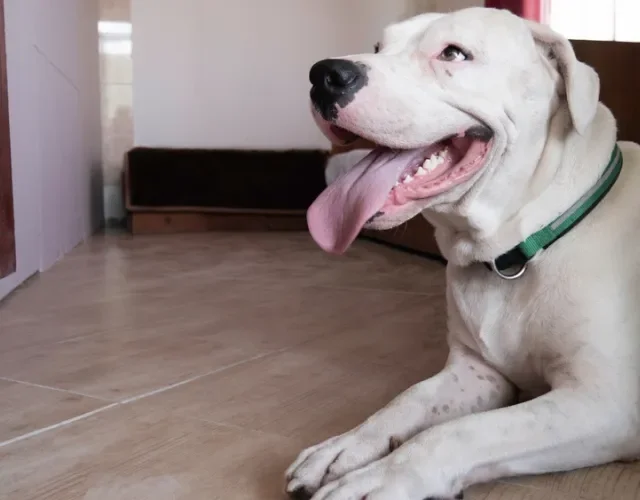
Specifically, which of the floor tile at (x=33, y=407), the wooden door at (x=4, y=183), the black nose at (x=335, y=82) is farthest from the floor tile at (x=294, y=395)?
the wooden door at (x=4, y=183)

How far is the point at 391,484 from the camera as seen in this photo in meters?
0.90

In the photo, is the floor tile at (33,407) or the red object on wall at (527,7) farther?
the red object on wall at (527,7)

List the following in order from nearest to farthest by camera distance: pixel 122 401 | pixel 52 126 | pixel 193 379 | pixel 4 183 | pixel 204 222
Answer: pixel 122 401 → pixel 193 379 → pixel 4 183 → pixel 52 126 → pixel 204 222

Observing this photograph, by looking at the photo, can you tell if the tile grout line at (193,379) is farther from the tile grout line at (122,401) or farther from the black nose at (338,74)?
the black nose at (338,74)

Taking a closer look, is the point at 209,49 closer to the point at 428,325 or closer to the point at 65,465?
the point at 428,325

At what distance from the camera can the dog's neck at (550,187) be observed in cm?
115

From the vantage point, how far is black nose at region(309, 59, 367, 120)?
1.04 metres

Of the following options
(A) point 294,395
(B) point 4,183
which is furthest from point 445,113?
(B) point 4,183

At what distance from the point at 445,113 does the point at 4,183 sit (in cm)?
132

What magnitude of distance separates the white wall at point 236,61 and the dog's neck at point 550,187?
3.92 meters

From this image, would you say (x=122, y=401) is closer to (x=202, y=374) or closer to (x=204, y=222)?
(x=202, y=374)

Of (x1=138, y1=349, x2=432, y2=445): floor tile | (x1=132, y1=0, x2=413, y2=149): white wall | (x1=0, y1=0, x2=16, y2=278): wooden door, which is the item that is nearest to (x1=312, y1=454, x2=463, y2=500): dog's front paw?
(x1=138, y1=349, x2=432, y2=445): floor tile

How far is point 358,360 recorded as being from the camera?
165 centimetres

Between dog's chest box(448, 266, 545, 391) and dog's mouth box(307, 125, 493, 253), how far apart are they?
0.20 metres
